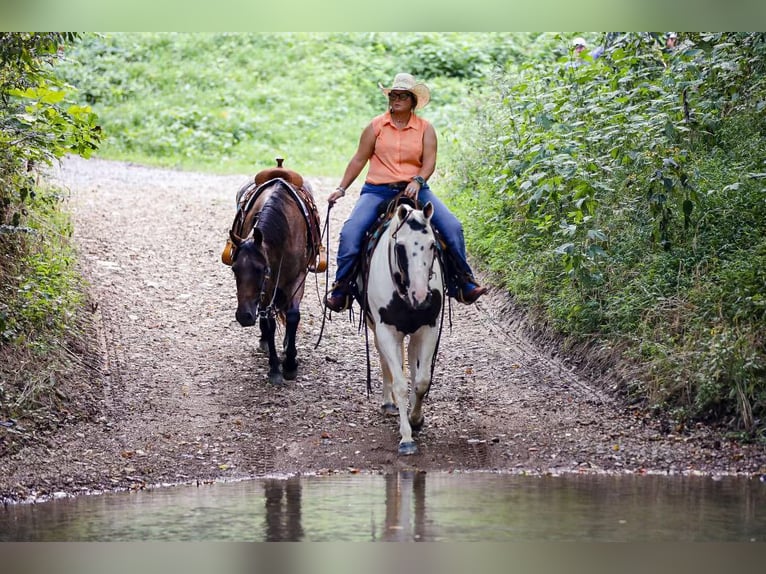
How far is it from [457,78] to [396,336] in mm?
13731

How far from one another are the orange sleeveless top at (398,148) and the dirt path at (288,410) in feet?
6.10

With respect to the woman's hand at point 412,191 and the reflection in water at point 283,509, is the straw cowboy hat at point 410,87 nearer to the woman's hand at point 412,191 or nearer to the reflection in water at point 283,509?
the woman's hand at point 412,191

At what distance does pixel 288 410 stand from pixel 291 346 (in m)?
0.79

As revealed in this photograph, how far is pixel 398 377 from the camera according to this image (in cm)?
732

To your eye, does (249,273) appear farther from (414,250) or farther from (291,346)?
(414,250)

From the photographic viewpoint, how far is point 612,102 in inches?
404

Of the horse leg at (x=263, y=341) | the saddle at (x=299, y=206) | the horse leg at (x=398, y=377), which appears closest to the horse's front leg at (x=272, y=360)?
the horse leg at (x=263, y=341)

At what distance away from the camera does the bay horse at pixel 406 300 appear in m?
6.89

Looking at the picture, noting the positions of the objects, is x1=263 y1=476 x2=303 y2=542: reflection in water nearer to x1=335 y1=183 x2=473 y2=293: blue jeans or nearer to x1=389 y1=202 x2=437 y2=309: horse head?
x1=389 y1=202 x2=437 y2=309: horse head

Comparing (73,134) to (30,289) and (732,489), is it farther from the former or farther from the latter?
(732,489)

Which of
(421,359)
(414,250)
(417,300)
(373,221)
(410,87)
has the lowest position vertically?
(421,359)

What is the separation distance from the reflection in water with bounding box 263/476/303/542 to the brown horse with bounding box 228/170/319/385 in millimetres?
1657

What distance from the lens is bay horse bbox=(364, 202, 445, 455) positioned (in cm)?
689

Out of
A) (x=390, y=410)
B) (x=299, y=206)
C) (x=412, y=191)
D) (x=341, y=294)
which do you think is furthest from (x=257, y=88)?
(x=412, y=191)
